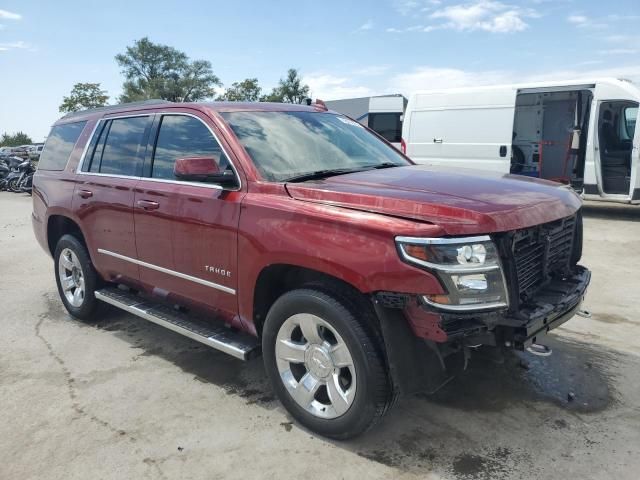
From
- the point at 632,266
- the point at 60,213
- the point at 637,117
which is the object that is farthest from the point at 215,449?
the point at 637,117

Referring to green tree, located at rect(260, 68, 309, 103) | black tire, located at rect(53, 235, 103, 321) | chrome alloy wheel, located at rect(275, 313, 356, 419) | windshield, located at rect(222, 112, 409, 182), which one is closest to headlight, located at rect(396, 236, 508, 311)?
chrome alloy wheel, located at rect(275, 313, 356, 419)

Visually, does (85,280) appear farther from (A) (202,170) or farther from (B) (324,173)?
(B) (324,173)

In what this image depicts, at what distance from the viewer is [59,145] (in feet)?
16.9

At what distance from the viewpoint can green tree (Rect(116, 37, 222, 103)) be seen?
6850cm

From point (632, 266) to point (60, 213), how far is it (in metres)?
6.71

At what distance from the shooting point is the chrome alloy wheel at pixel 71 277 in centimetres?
493

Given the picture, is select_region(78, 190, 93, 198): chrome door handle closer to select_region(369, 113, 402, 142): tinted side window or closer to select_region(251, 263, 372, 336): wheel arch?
select_region(251, 263, 372, 336): wheel arch

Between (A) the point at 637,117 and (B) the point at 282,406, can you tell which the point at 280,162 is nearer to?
(B) the point at 282,406

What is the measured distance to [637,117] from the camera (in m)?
9.95

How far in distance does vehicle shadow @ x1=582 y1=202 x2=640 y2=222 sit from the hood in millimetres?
8471

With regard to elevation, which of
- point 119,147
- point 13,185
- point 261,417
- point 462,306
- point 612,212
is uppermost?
point 119,147

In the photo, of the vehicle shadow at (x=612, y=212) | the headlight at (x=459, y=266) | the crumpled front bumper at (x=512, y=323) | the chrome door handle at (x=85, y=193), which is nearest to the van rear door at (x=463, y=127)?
the vehicle shadow at (x=612, y=212)

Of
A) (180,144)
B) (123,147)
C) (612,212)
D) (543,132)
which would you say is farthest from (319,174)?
(543,132)

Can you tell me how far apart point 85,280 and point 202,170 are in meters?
2.30
